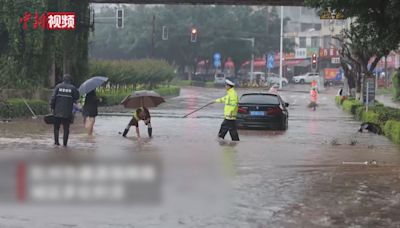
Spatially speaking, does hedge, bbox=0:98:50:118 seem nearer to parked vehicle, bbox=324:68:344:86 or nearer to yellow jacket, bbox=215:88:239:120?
yellow jacket, bbox=215:88:239:120

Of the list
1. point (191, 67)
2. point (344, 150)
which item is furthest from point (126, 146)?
point (191, 67)

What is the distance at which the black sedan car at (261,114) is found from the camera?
20.5 meters

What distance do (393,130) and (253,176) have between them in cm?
754

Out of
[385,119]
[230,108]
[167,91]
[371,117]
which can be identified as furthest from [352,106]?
[167,91]

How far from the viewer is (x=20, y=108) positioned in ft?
78.1

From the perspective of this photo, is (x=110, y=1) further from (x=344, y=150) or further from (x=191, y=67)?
(x=191, y=67)

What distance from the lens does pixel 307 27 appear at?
113 meters

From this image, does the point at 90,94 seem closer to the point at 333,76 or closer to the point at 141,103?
the point at 141,103

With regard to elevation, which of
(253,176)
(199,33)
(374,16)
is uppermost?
(199,33)

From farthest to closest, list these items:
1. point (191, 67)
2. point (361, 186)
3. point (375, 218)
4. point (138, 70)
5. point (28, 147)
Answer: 1. point (191, 67)
2. point (138, 70)
3. point (28, 147)
4. point (361, 186)
5. point (375, 218)

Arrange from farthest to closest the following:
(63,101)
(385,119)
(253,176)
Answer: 1. (385,119)
2. (63,101)
3. (253,176)

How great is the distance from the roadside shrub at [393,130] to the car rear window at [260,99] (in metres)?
4.13

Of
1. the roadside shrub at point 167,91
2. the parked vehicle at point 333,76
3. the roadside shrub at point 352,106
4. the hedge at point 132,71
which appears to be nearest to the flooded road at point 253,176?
the roadside shrub at point 352,106

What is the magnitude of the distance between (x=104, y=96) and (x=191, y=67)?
51.3 m
